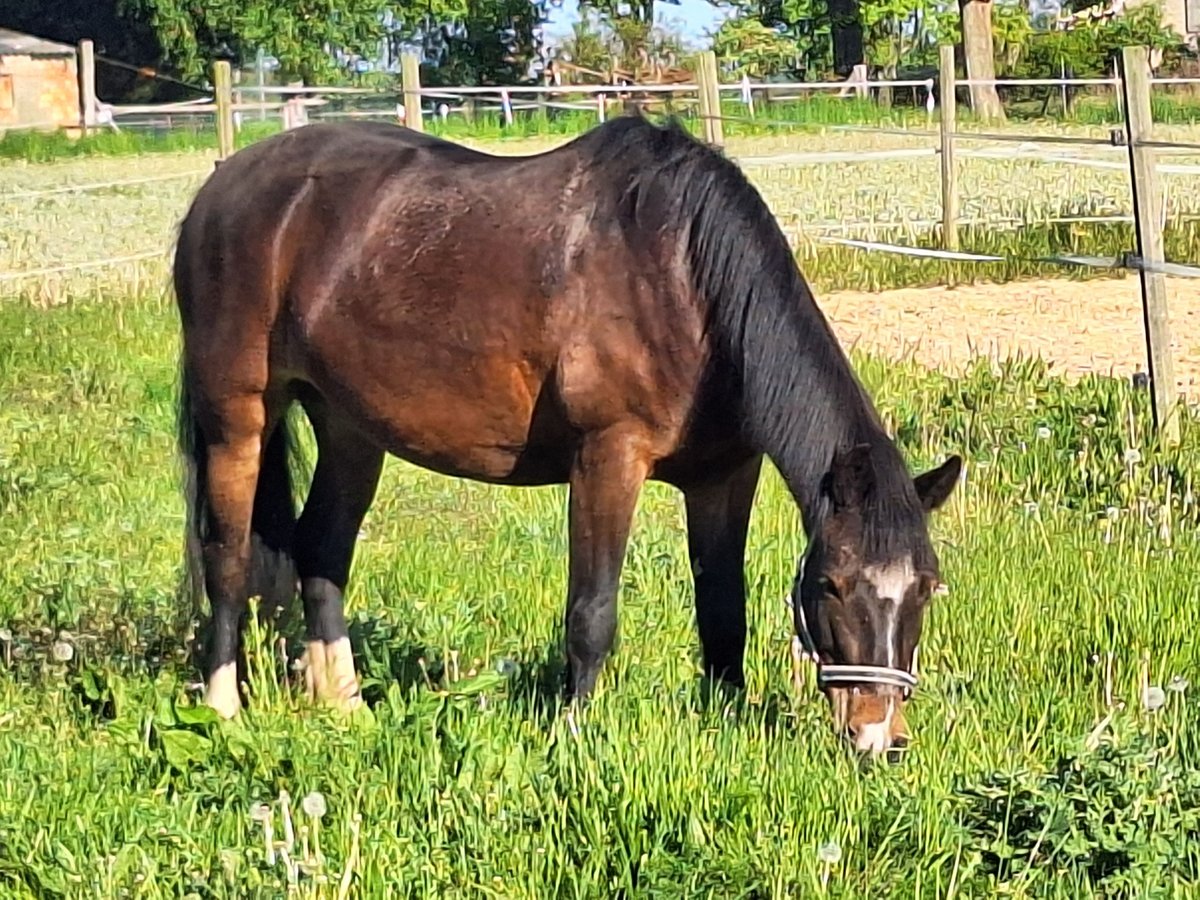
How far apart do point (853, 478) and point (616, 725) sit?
81 centimetres

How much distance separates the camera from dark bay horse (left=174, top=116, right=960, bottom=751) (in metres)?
4.04

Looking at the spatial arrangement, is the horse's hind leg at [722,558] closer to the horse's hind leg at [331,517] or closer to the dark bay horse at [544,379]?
the dark bay horse at [544,379]

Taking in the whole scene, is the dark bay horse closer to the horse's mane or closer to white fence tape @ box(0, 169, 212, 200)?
the horse's mane

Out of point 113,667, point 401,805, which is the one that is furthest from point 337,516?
point 401,805

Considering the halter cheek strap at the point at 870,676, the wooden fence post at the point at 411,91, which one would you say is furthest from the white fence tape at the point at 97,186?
the halter cheek strap at the point at 870,676

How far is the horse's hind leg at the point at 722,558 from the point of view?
4738 mm

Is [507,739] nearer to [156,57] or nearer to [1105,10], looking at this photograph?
[156,57]

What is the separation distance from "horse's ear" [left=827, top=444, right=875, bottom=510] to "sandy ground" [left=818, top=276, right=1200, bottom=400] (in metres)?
5.27

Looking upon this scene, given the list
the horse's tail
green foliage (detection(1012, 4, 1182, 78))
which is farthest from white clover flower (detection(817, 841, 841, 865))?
green foliage (detection(1012, 4, 1182, 78))

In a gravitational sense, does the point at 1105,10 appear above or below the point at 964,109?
above

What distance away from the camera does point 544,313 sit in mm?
4574

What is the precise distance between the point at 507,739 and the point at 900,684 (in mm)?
937

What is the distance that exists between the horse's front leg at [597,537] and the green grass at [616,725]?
0.52ft

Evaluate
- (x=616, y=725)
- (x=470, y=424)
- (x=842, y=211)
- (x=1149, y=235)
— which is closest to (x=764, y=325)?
(x=470, y=424)
